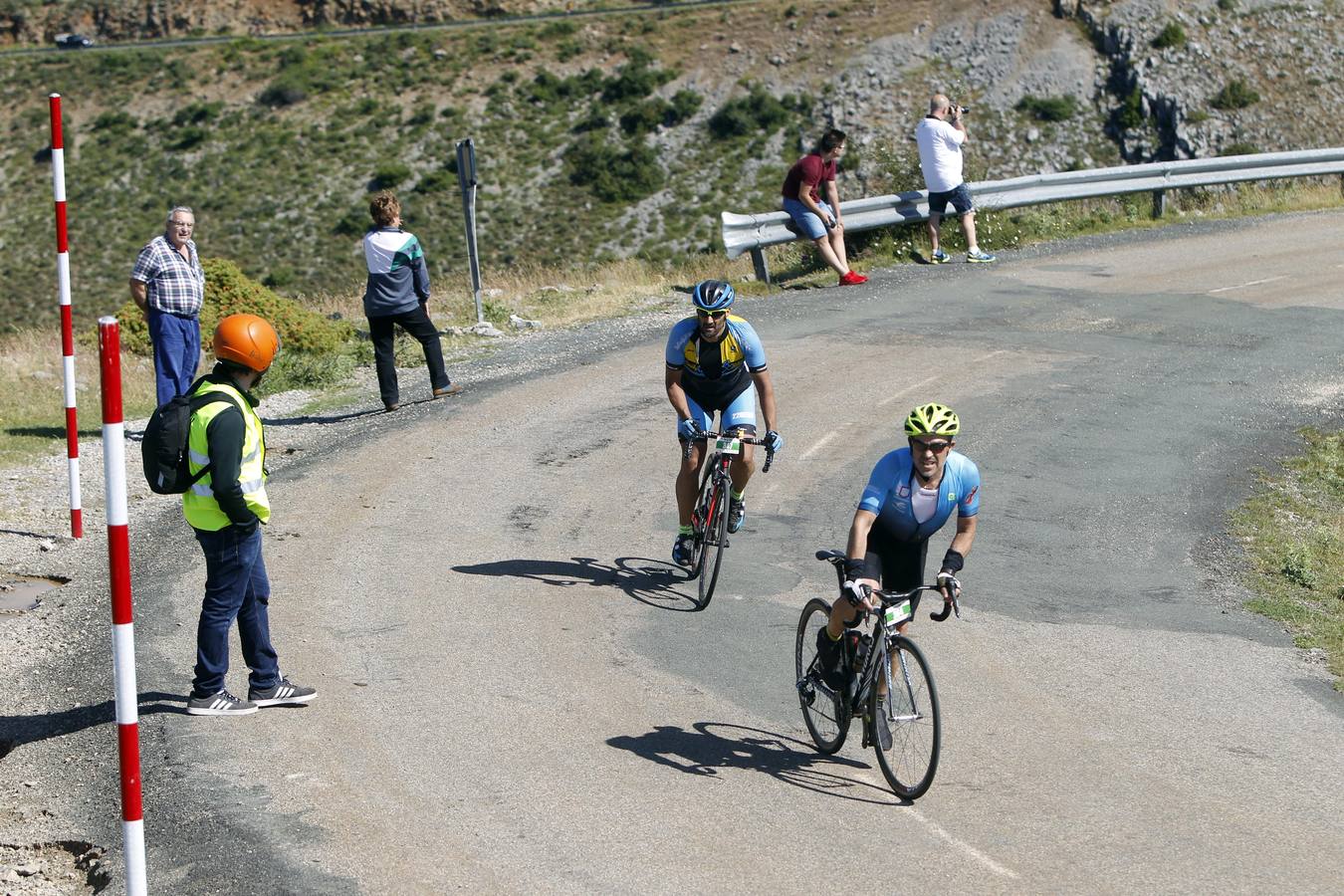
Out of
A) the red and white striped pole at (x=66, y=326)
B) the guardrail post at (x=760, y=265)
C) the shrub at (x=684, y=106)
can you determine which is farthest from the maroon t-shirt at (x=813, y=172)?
the shrub at (x=684, y=106)

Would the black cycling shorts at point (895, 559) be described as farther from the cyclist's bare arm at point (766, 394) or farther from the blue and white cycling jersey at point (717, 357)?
the blue and white cycling jersey at point (717, 357)

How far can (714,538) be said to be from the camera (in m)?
9.70

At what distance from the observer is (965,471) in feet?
23.5

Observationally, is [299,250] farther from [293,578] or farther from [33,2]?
[293,578]

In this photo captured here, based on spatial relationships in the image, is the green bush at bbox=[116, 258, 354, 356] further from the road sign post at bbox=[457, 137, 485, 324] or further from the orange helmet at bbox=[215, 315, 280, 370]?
the orange helmet at bbox=[215, 315, 280, 370]

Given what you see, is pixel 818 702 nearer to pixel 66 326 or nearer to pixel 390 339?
pixel 66 326

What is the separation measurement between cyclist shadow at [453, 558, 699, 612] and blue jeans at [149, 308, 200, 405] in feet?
11.3

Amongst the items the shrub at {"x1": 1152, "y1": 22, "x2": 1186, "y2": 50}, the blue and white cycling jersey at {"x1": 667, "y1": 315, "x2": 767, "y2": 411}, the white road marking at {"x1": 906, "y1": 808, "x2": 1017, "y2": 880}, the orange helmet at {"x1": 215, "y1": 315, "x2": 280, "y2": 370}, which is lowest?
the white road marking at {"x1": 906, "y1": 808, "x2": 1017, "y2": 880}

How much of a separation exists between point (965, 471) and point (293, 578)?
492cm

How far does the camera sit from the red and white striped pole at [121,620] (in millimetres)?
5199

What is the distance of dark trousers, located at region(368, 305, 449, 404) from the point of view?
1438 cm

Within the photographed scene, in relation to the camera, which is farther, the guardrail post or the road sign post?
the guardrail post

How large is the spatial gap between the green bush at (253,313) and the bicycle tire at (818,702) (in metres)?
11.2

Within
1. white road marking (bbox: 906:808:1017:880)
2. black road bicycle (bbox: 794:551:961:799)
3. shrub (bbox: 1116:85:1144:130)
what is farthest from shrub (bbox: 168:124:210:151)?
white road marking (bbox: 906:808:1017:880)
